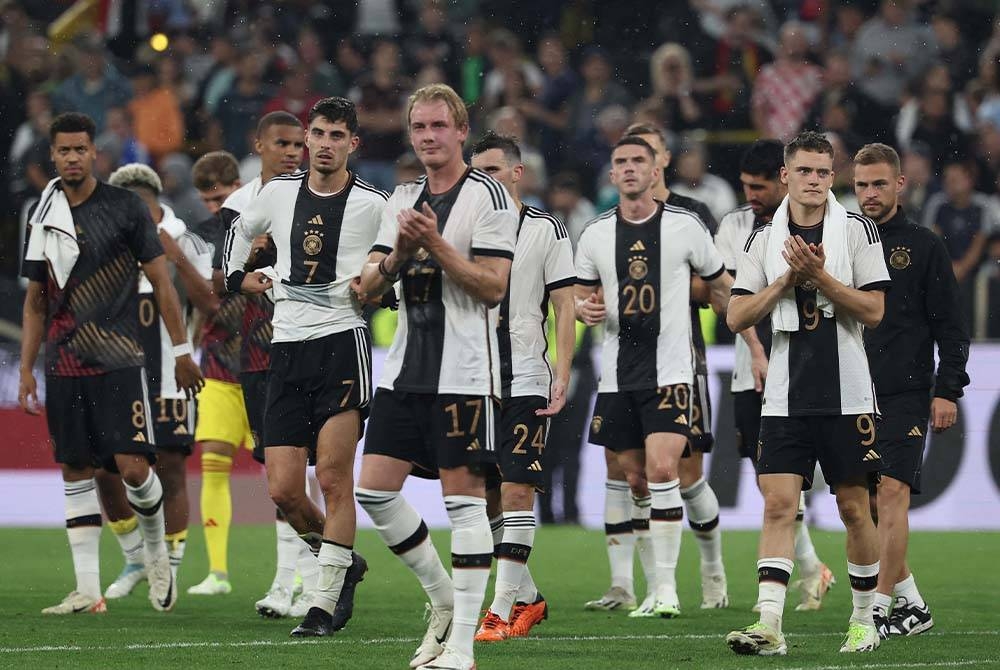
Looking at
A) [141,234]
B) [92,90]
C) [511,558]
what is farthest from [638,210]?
[92,90]

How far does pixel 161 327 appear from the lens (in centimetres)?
1078

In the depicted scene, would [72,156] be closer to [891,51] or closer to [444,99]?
[444,99]

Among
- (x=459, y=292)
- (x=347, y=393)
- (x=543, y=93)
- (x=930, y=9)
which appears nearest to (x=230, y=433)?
(x=347, y=393)

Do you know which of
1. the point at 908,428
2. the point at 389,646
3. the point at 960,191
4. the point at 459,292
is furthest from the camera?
the point at 960,191

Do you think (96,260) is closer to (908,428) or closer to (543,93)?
(908,428)

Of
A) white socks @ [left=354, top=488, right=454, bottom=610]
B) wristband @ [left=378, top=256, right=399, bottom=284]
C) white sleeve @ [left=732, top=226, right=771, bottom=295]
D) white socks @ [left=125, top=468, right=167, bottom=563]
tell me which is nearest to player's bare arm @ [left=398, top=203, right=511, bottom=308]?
wristband @ [left=378, top=256, right=399, bottom=284]

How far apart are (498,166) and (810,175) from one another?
79.6 inches

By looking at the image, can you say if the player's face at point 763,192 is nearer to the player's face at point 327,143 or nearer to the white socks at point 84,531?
the player's face at point 327,143

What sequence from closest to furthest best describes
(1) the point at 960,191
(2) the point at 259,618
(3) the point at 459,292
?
(3) the point at 459,292 → (2) the point at 259,618 → (1) the point at 960,191

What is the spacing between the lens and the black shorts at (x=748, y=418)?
10.1 m

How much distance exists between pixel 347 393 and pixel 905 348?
272cm

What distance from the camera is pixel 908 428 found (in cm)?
835

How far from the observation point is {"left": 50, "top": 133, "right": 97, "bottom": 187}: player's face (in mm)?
9250

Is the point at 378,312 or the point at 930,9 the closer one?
the point at 378,312
